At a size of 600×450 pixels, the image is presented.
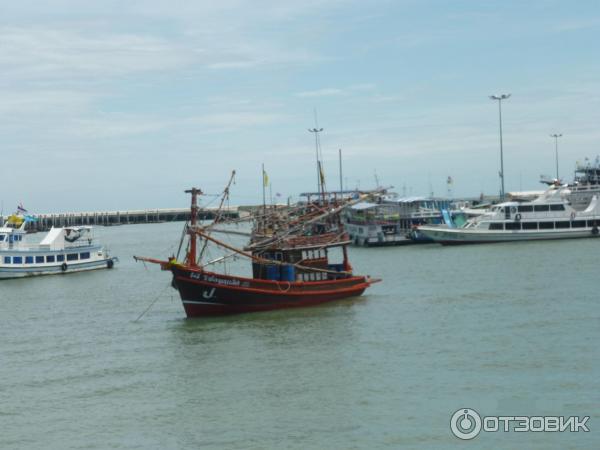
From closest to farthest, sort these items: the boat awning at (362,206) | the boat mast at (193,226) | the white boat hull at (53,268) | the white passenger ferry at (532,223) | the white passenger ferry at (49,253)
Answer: the boat mast at (193,226)
the white boat hull at (53,268)
the white passenger ferry at (49,253)
the white passenger ferry at (532,223)
the boat awning at (362,206)

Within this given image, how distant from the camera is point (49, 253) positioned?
60.9m

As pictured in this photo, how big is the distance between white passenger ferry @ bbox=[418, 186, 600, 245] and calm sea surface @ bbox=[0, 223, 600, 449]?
100 ft

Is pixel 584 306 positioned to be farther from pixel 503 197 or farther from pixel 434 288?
pixel 503 197

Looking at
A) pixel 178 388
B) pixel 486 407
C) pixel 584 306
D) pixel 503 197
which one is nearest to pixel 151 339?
pixel 178 388

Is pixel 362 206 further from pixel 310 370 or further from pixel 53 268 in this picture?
pixel 310 370

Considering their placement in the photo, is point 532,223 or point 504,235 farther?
point 532,223

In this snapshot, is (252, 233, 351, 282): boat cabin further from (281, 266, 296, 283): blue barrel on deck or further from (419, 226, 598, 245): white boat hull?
(419, 226, 598, 245): white boat hull

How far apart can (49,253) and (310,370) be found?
40.3 metres

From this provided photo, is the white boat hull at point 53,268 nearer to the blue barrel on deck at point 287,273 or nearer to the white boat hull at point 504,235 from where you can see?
the blue barrel on deck at point 287,273

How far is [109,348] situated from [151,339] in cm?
190

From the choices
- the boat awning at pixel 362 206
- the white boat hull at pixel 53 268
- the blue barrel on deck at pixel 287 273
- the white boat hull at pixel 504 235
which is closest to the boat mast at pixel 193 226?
the blue barrel on deck at pixel 287 273

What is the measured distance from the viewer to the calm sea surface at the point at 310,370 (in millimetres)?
19609

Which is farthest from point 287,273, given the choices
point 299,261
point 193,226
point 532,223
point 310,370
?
point 532,223

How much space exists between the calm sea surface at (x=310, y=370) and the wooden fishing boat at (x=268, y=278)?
0.77 metres
